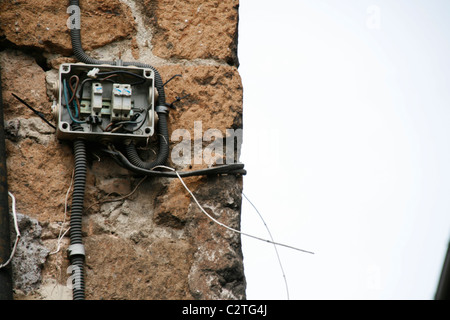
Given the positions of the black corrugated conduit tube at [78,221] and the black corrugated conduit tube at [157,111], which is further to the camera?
the black corrugated conduit tube at [157,111]

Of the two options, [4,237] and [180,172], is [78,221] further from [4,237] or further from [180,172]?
[180,172]

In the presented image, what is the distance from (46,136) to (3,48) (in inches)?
11.5

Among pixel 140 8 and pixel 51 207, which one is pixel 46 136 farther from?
pixel 140 8

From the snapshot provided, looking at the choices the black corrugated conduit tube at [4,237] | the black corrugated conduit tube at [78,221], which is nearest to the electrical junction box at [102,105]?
the black corrugated conduit tube at [78,221]

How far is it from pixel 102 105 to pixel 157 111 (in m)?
0.17

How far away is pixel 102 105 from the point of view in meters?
1.95

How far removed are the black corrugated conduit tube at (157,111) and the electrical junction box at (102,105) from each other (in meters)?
0.05

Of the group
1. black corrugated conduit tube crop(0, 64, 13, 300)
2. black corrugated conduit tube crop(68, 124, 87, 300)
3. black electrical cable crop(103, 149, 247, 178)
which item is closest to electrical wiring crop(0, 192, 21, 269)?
black corrugated conduit tube crop(0, 64, 13, 300)

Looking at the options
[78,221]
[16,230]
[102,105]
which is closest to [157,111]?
[102,105]

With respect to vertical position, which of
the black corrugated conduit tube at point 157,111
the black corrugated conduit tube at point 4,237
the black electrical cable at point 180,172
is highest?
the black corrugated conduit tube at point 157,111

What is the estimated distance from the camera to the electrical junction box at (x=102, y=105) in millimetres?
1930

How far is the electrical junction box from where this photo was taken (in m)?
1.93

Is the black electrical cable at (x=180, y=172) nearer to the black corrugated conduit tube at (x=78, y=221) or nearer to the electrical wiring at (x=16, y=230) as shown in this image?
the black corrugated conduit tube at (x=78, y=221)

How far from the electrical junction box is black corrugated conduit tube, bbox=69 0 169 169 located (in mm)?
50
